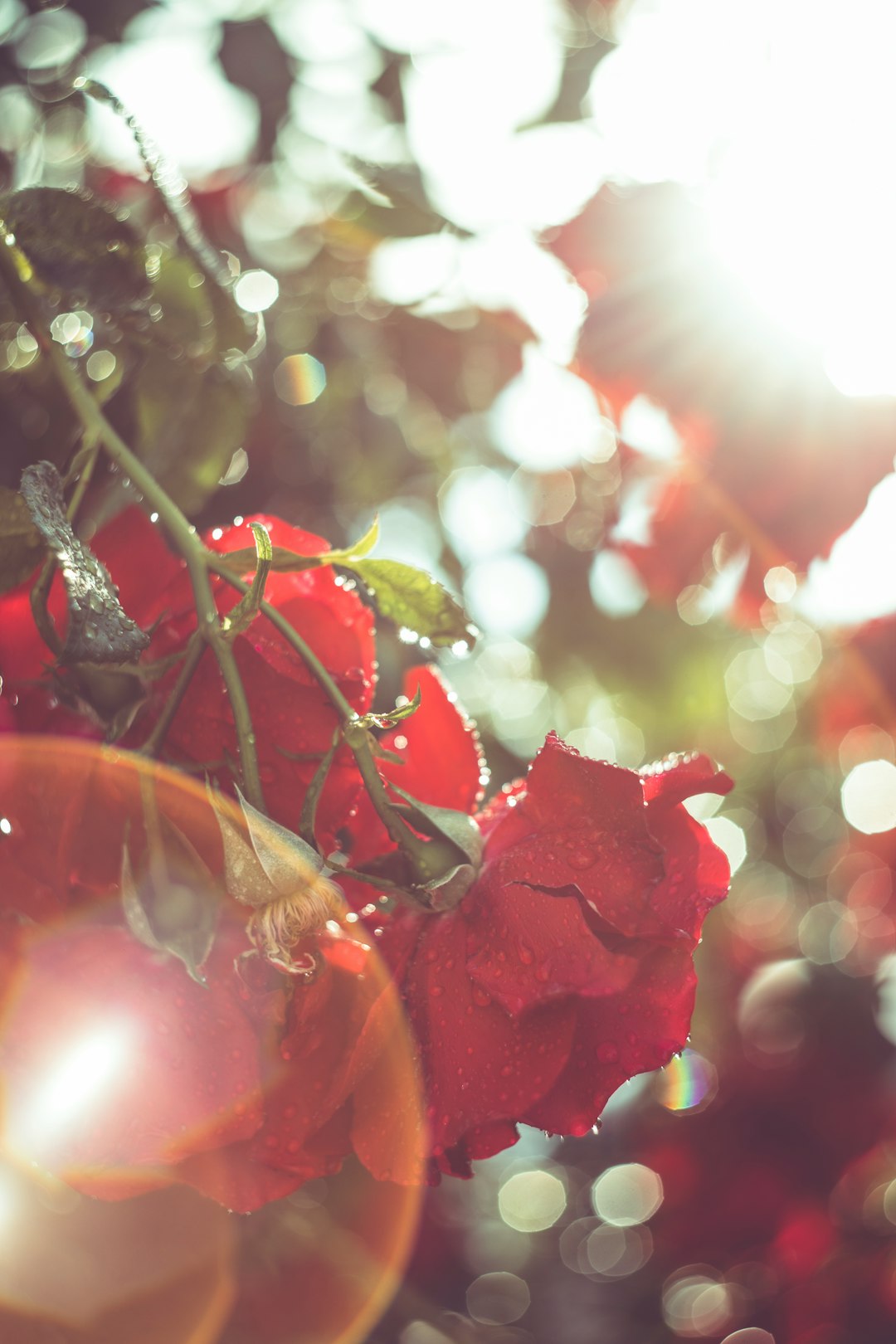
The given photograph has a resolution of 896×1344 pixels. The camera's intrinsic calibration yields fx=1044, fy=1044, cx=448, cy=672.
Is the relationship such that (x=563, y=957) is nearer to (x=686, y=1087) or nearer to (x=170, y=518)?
(x=170, y=518)

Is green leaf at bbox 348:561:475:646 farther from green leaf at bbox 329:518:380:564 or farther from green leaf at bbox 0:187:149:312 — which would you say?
green leaf at bbox 0:187:149:312

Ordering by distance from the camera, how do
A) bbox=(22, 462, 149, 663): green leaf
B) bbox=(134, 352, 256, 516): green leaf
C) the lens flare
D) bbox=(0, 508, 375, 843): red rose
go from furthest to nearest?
the lens flare < bbox=(134, 352, 256, 516): green leaf < bbox=(0, 508, 375, 843): red rose < bbox=(22, 462, 149, 663): green leaf

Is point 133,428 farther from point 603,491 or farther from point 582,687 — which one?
point 582,687

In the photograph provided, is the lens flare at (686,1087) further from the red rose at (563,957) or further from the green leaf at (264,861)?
the green leaf at (264,861)

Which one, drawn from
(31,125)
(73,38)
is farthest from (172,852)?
(73,38)

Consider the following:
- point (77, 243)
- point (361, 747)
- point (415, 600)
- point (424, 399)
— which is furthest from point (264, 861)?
point (424, 399)

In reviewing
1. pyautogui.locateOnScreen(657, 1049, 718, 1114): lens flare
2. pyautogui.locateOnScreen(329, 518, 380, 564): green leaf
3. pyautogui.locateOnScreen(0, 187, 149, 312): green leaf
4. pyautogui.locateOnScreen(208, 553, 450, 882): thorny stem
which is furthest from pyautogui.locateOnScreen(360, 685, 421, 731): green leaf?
pyautogui.locateOnScreen(657, 1049, 718, 1114): lens flare
